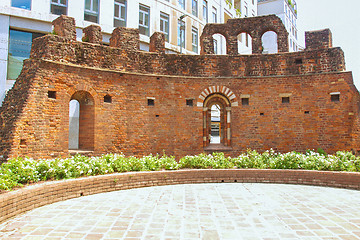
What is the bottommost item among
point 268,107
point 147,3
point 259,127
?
point 259,127

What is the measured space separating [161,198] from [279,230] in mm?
3445

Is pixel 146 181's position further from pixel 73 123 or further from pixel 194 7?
pixel 194 7

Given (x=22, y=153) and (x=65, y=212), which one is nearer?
(x=65, y=212)

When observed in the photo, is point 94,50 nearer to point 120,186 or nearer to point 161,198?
point 120,186

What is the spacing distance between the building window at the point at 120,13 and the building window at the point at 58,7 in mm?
3674

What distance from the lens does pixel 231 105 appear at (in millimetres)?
14320

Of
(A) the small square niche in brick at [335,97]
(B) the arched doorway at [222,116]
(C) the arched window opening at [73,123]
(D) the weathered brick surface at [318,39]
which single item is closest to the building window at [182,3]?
(C) the arched window opening at [73,123]

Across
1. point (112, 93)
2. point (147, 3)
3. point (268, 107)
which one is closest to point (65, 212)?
point (112, 93)

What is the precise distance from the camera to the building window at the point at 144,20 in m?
22.4

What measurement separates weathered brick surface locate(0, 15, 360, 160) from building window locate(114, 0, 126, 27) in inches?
329

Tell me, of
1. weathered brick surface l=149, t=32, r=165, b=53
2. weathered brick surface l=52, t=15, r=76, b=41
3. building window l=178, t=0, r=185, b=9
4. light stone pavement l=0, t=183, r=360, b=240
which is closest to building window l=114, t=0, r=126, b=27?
building window l=178, t=0, r=185, b=9

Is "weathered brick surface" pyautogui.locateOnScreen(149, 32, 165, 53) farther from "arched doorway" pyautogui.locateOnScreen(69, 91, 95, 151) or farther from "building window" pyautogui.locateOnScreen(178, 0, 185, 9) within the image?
"building window" pyautogui.locateOnScreen(178, 0, 185, 9)

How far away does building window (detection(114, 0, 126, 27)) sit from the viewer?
2088 cm

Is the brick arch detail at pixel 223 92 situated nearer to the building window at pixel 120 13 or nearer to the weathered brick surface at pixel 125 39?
the weathered brick surface at pixel 125 39
